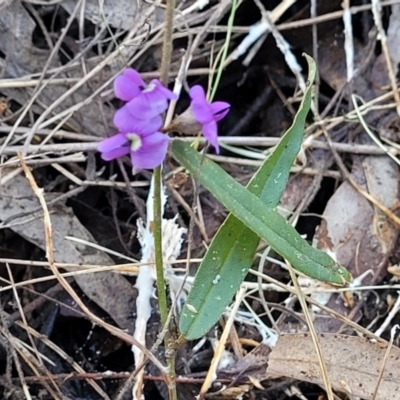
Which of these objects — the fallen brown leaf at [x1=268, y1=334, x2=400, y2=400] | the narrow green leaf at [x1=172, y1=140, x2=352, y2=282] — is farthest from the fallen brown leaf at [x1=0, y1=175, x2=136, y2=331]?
the narrow green leaf at [x1=172, y1=140, x2=352, y2=282]

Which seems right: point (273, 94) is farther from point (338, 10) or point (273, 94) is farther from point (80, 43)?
point (80, 43)

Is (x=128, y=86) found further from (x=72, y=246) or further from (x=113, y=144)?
(x=72, y=246)

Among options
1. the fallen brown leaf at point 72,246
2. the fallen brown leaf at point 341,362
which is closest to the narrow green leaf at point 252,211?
the fallen brown leaf at point 341,362

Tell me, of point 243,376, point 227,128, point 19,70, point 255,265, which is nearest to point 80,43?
point 19,70

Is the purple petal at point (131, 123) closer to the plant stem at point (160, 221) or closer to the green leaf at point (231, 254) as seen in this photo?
the plant stem at point (160, 221)

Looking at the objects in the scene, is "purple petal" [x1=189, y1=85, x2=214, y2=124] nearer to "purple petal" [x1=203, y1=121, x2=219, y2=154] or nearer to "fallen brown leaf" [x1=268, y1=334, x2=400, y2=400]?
"purple petal" [x1=203, y1=121, x2=219, y2=154]
